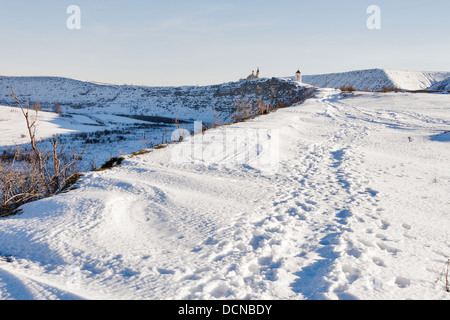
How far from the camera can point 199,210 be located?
3.47m

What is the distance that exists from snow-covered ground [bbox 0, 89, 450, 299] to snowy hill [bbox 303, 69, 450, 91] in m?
59.8

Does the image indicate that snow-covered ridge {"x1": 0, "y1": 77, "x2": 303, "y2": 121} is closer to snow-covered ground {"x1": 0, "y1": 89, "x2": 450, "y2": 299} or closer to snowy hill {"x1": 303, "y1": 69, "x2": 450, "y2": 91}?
snowy hill {"x1": 303, "y1": 69, "x2": 450, "y2": 91}

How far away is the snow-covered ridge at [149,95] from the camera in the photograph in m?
40.4

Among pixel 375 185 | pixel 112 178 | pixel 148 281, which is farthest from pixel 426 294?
pixel 112 178

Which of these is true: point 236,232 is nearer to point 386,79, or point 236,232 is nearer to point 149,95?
point 149,95

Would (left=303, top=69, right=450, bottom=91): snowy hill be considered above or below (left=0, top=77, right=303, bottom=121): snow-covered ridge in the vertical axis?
above

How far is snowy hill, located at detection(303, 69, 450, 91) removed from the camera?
201 feet

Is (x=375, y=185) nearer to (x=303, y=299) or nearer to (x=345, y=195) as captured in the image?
(x=345, y=195)

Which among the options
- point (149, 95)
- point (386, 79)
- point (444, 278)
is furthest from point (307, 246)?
point (386, 79)

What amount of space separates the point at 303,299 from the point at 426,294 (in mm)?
943

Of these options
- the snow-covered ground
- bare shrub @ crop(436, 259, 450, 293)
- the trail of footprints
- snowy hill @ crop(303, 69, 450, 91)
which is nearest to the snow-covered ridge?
snowy hill @ crop(303, 69, 450, 91)

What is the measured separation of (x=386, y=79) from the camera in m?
62.2

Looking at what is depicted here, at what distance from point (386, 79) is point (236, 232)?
73.5m
